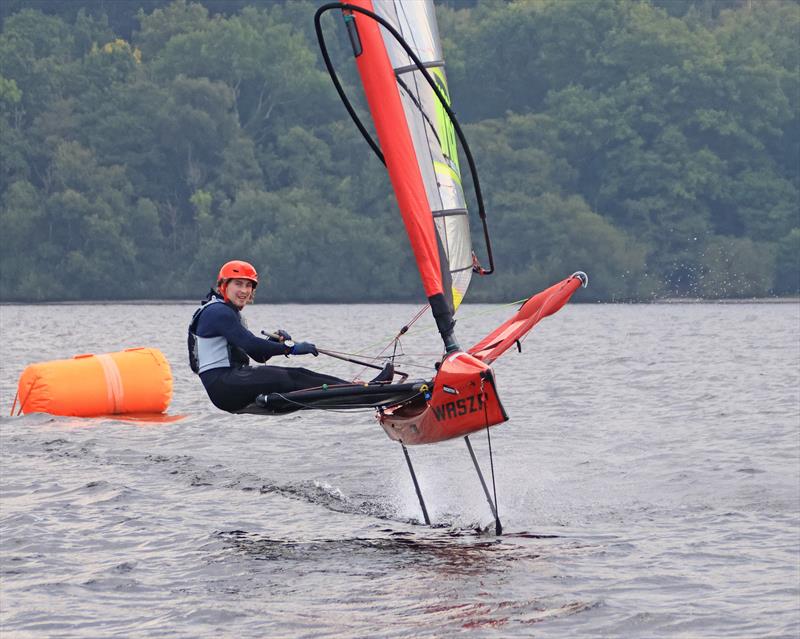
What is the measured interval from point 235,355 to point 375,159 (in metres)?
64.2

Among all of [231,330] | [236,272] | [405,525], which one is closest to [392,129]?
[236,272]

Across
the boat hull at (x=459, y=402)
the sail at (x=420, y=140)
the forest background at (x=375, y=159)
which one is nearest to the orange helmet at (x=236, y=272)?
the sail at (x=420, y=140)

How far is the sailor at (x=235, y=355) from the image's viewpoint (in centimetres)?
1052

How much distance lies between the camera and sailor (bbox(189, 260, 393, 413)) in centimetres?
1052

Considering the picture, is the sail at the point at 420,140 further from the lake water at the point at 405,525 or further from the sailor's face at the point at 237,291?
the lake water at the point at 405,525

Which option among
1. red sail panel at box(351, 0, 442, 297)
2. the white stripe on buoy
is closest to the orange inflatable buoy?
the white stripe on buoy

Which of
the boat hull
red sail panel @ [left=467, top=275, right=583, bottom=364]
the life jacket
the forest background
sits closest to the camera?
the boat hull

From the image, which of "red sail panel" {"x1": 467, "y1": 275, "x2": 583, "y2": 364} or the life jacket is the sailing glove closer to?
the life jacket

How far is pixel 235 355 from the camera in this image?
35.2 ft

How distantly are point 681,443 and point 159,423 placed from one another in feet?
20.7

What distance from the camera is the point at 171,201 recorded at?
75.5 m

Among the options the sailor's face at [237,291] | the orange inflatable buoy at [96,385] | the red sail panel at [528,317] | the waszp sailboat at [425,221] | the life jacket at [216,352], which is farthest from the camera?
the orange inflatable buoy at [96,385]

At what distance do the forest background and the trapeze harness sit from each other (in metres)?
58.7

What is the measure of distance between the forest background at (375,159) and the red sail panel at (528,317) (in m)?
58.1
